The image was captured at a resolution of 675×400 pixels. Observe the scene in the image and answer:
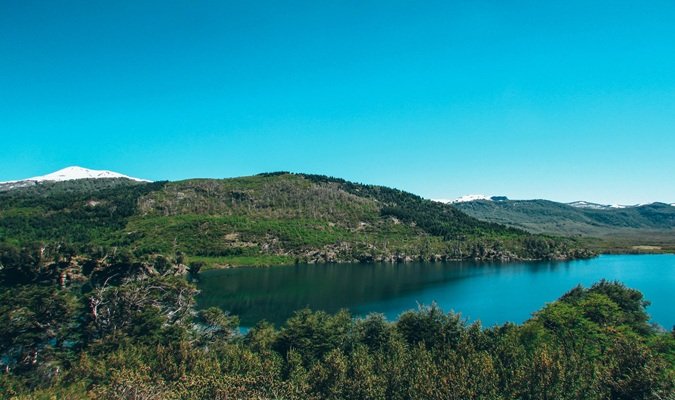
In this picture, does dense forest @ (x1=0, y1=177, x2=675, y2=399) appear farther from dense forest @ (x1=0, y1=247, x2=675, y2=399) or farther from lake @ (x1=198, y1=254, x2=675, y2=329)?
lake @ (x1=198, y1=254, x2=675, y2=329)

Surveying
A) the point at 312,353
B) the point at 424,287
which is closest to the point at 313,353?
the point at 312,353

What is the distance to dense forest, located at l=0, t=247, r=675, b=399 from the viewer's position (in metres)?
35.2

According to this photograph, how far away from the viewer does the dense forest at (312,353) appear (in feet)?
116

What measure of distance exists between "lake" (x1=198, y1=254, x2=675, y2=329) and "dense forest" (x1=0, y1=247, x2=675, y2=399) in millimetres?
23874

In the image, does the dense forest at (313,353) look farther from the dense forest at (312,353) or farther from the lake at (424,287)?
the lake at (424,287)

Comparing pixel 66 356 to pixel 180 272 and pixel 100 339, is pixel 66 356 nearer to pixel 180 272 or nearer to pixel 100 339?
pixel 100 339

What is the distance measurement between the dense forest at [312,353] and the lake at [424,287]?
2387 centimetres

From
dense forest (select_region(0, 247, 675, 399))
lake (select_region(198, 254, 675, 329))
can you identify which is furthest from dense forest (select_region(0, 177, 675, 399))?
lake (select_region(198, 254, 675, 329))

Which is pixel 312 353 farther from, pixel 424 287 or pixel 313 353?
pixel 424 287

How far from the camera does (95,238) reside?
641ft

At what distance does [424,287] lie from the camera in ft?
438

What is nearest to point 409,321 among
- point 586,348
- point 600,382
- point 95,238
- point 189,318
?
point 586,348

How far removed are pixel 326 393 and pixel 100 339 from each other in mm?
32811

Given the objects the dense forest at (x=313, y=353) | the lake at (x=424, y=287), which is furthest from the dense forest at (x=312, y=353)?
the lake at (x=424, y=287)
